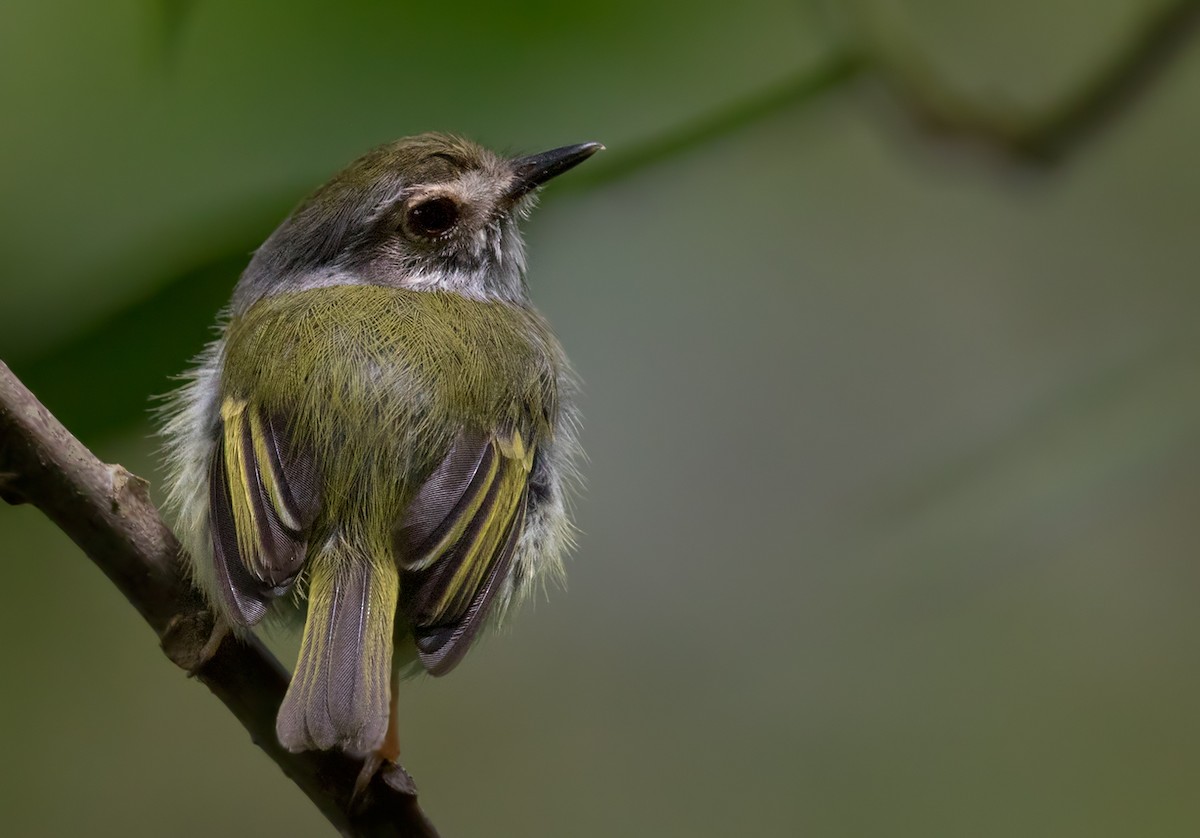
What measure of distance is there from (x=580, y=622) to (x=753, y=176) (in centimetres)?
222

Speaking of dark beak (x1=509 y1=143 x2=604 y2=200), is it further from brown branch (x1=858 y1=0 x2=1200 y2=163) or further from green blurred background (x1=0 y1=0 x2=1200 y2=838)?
brown branch (x1=858 y1=0 x2=1200 y2=163)

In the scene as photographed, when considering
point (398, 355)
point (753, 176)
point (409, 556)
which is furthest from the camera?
point (753, 176)

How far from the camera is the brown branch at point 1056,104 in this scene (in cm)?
278

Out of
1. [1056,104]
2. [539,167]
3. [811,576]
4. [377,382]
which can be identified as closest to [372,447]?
[377,382]

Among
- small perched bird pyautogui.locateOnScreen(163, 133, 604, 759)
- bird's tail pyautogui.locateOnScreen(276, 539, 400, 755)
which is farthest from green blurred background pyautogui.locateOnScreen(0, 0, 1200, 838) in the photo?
bird's tail pyautogui.locateOnScreen(276, 539, 400, 755)

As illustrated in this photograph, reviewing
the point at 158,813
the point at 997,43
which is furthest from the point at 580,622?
the point at 997,43

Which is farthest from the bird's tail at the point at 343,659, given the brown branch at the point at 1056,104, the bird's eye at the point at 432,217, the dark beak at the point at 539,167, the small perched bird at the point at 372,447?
the brown branch at the point at 1056,104

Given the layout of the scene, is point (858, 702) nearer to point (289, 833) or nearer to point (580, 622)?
point (580, 622)

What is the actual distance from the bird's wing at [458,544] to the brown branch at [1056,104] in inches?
51.7

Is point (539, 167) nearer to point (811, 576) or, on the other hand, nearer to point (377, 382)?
point (377, 382)

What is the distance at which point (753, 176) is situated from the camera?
5945mm

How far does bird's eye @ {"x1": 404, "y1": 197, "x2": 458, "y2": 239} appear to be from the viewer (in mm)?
3467

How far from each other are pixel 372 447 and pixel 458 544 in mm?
268

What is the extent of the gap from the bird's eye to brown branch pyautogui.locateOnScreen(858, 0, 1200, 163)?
1.23 metres
